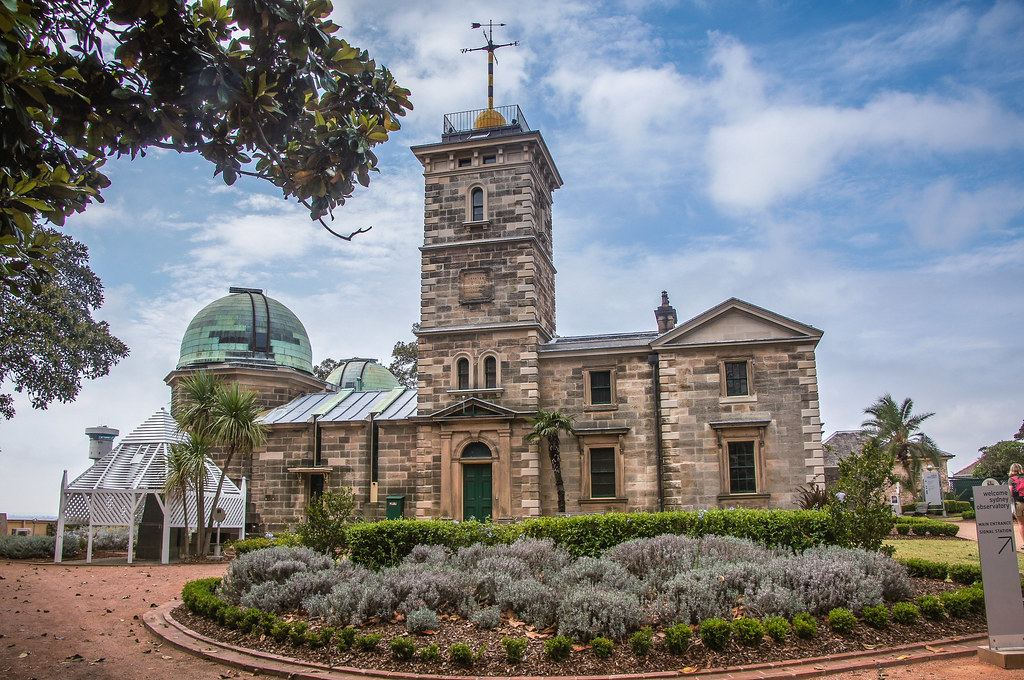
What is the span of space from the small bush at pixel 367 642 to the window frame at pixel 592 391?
17353 millimetres

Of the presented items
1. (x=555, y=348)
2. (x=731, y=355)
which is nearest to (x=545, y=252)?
(x=555, y=348)

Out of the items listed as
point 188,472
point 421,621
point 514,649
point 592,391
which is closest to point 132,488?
point 188,472

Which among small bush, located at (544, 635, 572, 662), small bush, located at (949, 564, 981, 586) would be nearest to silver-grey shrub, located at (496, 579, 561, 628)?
small bush, located at (544, 635, 572, 662)

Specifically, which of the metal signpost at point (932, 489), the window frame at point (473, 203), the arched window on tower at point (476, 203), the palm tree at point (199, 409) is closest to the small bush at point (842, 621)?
the window frame at point (473, 203)

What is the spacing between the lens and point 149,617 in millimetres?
13594

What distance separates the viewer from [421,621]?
10742 mm

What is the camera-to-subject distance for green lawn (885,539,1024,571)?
1661 cm

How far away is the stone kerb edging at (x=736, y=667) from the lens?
358 inches

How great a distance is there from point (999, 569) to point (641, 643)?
14.9ft

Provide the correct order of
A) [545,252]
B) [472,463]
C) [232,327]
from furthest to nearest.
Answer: [232,327], [545,252], [472,463]

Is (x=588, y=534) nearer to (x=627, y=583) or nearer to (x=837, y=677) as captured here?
(x=627, y=583)

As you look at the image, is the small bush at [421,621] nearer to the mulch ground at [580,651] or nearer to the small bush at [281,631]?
the mulch ground at [580,651]

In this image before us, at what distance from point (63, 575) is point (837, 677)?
705 inches

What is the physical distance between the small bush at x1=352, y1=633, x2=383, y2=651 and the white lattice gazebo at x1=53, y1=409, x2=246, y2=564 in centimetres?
1446
